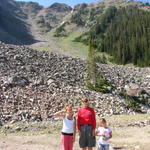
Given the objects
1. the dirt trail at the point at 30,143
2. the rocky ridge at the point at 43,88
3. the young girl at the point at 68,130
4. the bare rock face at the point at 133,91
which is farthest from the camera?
the bare rock face at the point at 133,91

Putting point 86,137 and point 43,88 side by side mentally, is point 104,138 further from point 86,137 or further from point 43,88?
point 43,88

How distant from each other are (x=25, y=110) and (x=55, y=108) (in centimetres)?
352

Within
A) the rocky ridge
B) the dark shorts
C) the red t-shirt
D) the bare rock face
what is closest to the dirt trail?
the dark shorts

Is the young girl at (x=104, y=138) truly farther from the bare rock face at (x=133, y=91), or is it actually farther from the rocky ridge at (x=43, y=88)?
the bare rock face at (x=133, y=91)

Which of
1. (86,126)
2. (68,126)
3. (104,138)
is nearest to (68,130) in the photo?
(68,126)

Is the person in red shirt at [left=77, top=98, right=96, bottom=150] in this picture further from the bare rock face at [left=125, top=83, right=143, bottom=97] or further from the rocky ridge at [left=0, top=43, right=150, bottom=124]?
the bare rock face at [left=125, top=83, right=143, bottom=97]

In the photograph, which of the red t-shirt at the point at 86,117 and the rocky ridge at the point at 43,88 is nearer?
the red t-shirt at the point at 86,117

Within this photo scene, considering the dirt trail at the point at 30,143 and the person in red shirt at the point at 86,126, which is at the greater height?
the person in red shirt at the point at 86,126

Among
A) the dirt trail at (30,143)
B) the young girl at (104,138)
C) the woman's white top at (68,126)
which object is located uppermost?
the woman's white top at (68,126)

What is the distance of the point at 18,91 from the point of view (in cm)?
3966

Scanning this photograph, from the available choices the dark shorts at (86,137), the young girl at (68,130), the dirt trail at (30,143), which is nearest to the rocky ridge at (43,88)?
the dirt trail at (30,143)

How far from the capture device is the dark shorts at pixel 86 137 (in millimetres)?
15609

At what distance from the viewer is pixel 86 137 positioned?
15.7 meters

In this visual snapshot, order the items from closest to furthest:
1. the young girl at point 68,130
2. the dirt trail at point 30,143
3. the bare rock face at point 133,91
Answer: the young girl at point 68,130, the dirt trail at point 30,143, the bare rock face at point 133,91
